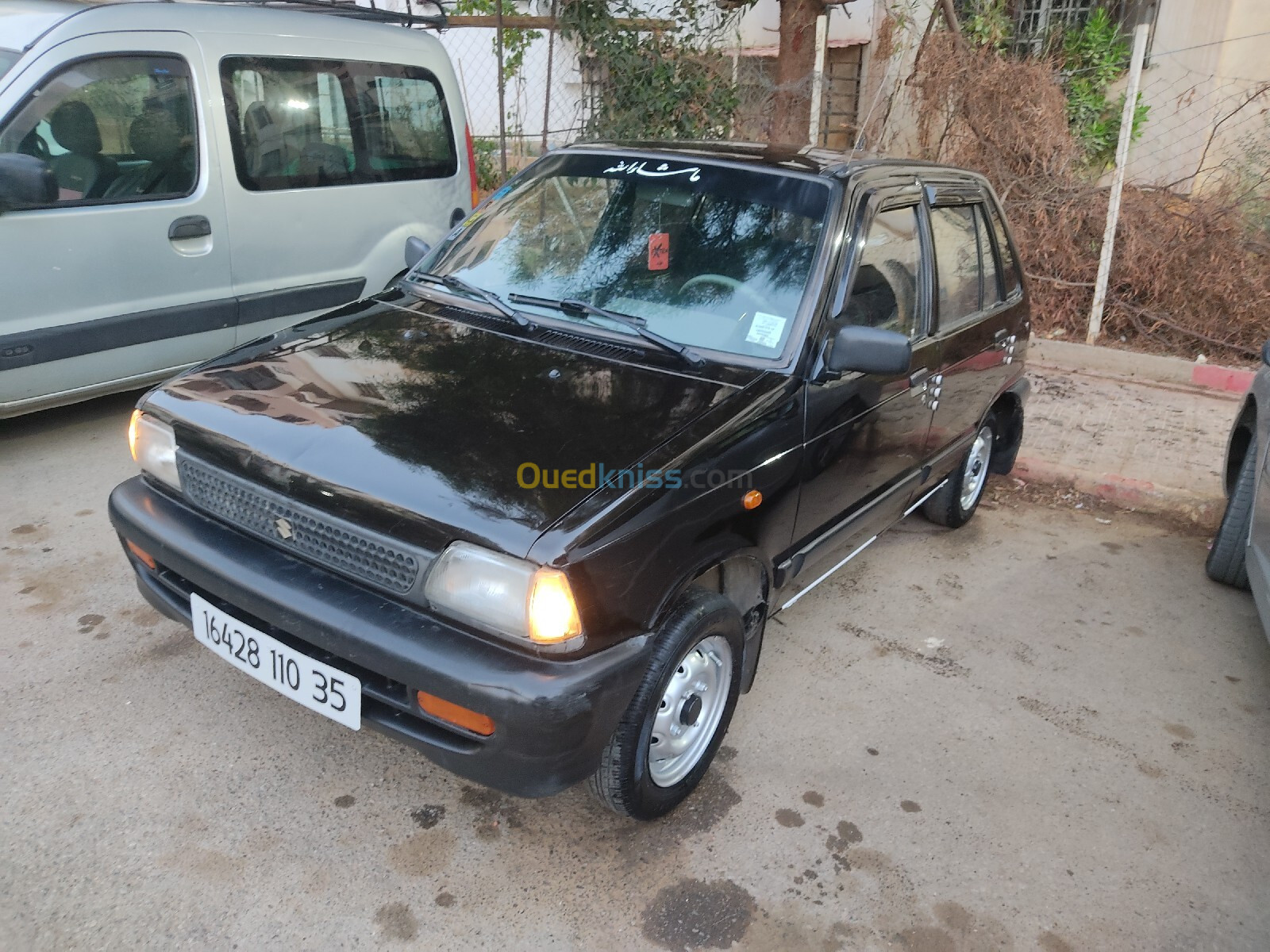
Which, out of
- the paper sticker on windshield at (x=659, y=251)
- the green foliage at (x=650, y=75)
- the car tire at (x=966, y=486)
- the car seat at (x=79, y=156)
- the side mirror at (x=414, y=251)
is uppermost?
the green foliage at (x=650, y=75)

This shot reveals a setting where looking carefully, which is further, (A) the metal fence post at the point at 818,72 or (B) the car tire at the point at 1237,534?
(A) the metal fence post at the point at 818,72

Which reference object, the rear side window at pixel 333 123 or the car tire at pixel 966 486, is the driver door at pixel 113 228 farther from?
the car tire at pixel 966 486

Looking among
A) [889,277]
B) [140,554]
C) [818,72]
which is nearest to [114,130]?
[140,554]

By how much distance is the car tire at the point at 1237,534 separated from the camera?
4102 millimetres

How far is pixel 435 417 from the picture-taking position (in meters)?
2.46

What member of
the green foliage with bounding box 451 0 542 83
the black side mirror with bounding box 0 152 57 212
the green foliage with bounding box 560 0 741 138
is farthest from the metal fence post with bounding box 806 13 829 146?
the black side mirror with bounding box 0 152 57 212

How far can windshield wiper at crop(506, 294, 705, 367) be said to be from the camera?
9.15 feet

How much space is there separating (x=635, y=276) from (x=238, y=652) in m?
1.63

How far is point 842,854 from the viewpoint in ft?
8.52

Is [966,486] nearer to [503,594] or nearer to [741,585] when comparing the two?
[741,585]

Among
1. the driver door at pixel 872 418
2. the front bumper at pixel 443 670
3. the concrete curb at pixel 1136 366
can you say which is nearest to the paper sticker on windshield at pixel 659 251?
the driver door at pixel 872 418

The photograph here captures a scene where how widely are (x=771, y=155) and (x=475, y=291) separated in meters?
1.13

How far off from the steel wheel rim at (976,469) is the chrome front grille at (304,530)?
124 inches

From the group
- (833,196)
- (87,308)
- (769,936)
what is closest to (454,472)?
(769,936)
